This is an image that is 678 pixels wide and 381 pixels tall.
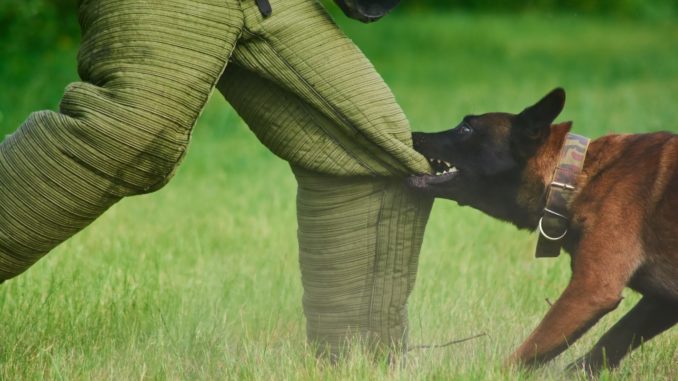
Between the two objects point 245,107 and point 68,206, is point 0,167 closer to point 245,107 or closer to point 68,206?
point 68,206

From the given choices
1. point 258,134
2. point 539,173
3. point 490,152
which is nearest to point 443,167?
point 490,152

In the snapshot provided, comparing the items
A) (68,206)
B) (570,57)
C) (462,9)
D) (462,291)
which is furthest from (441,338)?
(462,9)

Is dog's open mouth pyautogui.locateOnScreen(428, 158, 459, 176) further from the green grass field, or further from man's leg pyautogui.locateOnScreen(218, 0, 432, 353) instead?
the green grass field

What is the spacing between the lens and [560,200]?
12.9 feet

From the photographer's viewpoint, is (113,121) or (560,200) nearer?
(113,121)

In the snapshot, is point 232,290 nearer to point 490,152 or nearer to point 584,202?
point 490,152

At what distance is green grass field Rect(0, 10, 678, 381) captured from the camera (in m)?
3.85

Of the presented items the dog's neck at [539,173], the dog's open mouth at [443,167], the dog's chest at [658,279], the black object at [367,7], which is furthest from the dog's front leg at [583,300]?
the black object at [367,7]

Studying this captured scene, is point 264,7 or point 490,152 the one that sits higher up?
point 264,7

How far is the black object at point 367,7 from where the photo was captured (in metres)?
3.70

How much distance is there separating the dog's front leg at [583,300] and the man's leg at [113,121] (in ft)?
4.70

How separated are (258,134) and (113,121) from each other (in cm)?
67

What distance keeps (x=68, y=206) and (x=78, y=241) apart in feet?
9.11

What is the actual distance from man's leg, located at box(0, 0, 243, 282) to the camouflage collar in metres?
1.34
